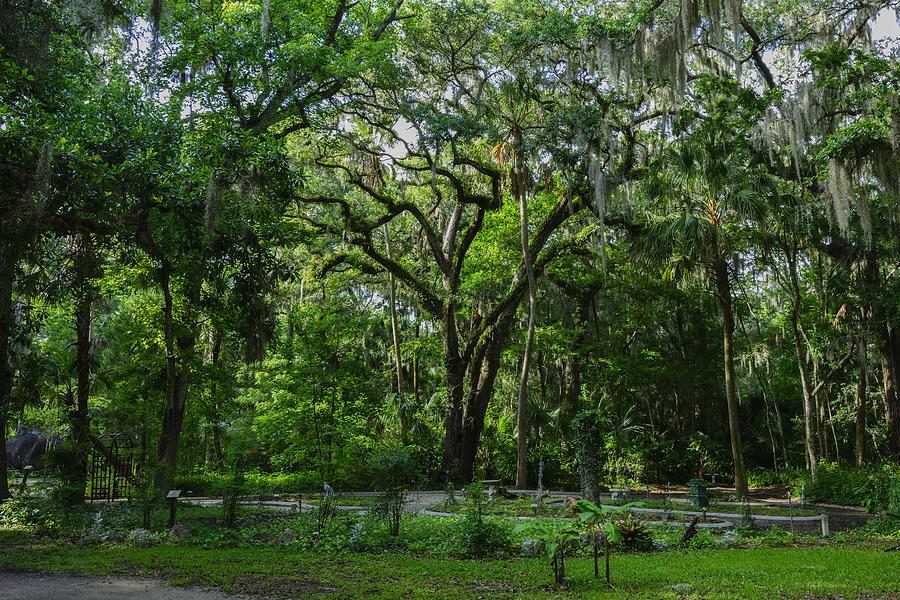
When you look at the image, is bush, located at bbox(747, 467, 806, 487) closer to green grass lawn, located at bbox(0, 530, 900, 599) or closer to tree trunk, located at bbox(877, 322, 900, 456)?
tree trunk, located at bbox(877, 322, 900, 456)

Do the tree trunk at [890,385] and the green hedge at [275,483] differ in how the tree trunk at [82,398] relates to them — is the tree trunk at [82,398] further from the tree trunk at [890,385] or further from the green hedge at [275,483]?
the tree trunk at [890,385]

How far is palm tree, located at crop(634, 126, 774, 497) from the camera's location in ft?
47.4

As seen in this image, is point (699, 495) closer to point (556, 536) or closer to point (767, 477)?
point (556, 536)

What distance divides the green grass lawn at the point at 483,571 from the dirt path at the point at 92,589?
0.26 m

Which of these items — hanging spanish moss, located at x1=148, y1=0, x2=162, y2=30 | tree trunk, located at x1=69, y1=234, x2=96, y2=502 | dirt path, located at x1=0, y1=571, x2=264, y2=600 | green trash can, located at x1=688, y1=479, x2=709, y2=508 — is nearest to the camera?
dirt path, located at x1=0, y1=571, x2=264, y2=600

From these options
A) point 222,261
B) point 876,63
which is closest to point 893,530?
point 876,63

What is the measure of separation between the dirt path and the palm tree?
12.2 meters

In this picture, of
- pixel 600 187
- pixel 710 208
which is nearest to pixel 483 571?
pixel 600 187

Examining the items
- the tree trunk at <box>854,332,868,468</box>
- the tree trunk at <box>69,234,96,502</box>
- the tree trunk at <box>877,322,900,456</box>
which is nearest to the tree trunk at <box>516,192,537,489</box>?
the tree trunk at <box>877,322,900,456</box>

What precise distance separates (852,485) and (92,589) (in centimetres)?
1736

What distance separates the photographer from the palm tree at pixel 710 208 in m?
14.4

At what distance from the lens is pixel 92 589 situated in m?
6.15

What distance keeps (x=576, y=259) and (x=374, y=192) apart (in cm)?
796

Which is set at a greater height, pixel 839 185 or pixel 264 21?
pixel 264 21
